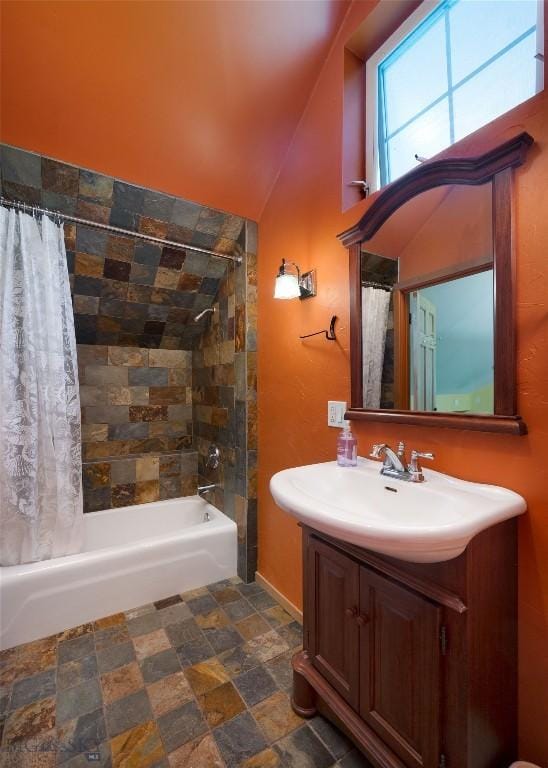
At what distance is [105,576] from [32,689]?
1.64 ft

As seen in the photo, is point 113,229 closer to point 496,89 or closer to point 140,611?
point 496,89

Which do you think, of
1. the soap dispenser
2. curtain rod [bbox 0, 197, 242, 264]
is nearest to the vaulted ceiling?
curtain rod [bbox 0, 197, 242, 264]

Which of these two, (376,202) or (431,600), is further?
(376,202)

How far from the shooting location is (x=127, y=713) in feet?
4.09

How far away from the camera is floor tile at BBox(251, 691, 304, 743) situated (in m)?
1.18

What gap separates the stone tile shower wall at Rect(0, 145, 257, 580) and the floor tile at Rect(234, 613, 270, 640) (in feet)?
1.10

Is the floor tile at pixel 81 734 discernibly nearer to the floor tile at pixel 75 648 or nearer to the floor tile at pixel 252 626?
the floor tile at pixel 75 648

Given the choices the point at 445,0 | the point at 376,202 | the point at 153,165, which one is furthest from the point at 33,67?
the point at 445,0

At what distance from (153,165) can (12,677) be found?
7.97ft

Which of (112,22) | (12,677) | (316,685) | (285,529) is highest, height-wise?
(112,22)

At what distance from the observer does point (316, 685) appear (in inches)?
46.6

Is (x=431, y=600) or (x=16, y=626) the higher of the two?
(x=431, y=600)

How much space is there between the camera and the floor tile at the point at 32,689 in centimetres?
130

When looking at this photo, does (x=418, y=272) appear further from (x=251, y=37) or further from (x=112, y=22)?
(x=112, y=22)
